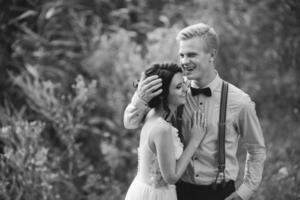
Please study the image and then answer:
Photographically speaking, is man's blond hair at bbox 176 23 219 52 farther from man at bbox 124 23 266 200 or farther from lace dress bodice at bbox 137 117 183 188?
lace dress bodice at bbox 137 117 183 188

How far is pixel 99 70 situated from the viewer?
561cm

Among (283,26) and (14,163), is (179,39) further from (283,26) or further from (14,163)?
(283,26)

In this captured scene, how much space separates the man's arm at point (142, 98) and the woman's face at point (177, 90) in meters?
0.09

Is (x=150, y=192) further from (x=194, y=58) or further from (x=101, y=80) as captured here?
(x=101, y=80)

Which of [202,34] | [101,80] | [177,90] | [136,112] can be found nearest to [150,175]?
[136,112]

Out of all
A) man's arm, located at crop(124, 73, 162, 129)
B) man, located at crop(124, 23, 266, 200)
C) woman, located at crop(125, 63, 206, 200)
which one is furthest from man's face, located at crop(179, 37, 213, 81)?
man's arm, located at crop(124, 73, 162, 129)

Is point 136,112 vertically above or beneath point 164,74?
beneath

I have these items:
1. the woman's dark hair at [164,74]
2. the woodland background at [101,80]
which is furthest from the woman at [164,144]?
the woodland background at [101,80]

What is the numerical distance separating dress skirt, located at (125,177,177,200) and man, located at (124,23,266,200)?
16 cm

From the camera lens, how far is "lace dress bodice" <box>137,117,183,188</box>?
2.68 metres

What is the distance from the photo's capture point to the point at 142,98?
2633mm

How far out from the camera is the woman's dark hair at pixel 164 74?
8.54 ft

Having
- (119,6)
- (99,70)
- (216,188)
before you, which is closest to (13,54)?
(99,70)

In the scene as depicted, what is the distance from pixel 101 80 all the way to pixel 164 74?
2.99 metres
